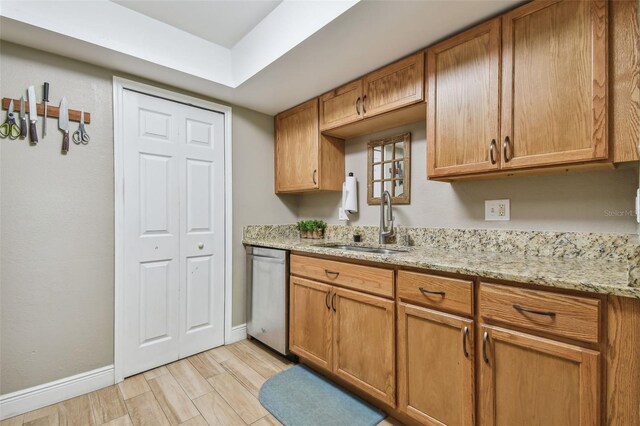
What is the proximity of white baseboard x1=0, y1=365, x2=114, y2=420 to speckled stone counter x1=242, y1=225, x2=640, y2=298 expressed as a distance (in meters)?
1.49

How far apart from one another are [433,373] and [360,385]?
0.50m

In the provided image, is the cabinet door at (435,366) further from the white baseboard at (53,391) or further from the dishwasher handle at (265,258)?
the white baseboard at (53,391)

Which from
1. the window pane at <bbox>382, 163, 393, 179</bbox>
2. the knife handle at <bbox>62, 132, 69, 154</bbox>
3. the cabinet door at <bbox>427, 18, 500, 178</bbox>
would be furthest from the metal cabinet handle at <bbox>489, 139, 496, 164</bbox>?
the knife handle at <bbox>62, 132, 69, 154</bbox>

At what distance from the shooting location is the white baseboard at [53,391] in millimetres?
1650

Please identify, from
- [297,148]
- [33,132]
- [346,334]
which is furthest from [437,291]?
[33,132]

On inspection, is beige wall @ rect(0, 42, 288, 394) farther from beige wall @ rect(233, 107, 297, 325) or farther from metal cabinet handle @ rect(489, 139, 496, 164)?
metal cabinet handle @ rect(489, 139, 496, 164)

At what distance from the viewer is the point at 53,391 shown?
1.77 metres

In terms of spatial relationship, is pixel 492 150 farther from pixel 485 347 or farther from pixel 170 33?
pixel 170 33

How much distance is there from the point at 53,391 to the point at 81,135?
63.4 inches

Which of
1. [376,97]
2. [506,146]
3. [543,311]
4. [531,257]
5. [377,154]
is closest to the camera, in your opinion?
[543,311]

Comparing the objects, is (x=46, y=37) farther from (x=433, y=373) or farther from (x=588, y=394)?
(x=588, y=394)

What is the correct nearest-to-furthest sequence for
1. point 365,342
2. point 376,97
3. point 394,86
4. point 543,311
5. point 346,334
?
point 543,311, point 365,342, point 346,334, point 394,86, point 376,97

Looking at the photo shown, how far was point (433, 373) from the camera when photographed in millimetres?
1357

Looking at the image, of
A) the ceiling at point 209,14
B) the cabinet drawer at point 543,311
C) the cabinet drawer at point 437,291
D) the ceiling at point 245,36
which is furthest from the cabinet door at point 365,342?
the ceiling at point 209,14
